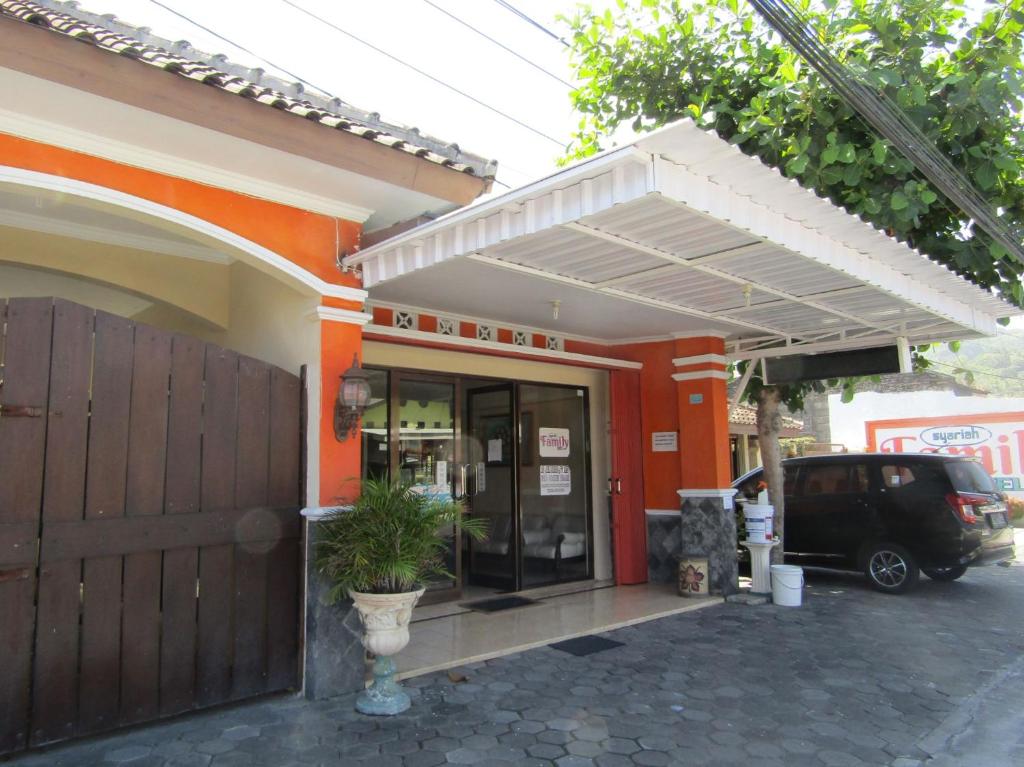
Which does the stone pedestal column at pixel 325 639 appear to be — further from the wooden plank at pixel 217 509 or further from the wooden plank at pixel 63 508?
the wooden plank at pixel 63 508

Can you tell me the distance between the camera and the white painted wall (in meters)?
18.4

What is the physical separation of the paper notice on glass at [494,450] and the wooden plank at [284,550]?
326 centimetres

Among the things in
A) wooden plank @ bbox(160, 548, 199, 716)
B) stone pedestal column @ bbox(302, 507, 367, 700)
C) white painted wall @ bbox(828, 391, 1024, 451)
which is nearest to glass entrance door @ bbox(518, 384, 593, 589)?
stone pedestal column @ bbox(302, 507, 367, 700)

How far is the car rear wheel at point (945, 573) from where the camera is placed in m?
7.51

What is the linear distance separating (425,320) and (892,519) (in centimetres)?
543

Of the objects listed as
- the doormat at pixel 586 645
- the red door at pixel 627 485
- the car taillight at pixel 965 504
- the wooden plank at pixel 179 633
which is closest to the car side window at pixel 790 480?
the car taillight at pixel 965 504

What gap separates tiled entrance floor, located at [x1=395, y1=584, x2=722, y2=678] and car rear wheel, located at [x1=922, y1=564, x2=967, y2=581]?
274 cm

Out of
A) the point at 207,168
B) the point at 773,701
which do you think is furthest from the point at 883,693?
the point at 207,168

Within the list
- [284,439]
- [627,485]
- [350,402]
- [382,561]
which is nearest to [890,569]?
[627,485]

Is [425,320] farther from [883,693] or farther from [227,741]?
[883,693]

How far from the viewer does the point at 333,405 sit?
4246 mm

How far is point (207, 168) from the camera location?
3838 mm

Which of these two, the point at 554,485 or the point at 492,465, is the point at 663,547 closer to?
the point at 554,485

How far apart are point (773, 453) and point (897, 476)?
4.28 feet
